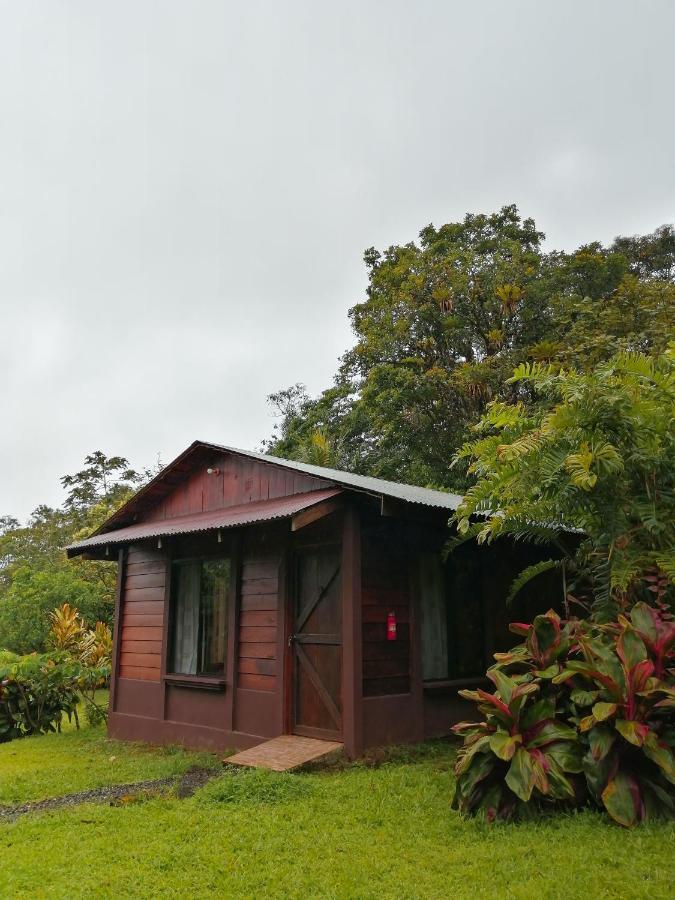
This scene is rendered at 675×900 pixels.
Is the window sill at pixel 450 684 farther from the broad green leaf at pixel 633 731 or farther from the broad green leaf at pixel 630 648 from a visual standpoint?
the broad green leaf at pixel 633 731

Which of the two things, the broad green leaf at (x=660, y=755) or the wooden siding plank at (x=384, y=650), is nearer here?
the broad green leaf at (x=660, y=755)

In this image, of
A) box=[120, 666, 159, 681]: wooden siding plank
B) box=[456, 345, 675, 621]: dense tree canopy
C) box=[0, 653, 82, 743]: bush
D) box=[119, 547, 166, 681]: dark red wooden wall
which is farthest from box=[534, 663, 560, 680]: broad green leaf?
box=[0, 653, 82, 743]: bush

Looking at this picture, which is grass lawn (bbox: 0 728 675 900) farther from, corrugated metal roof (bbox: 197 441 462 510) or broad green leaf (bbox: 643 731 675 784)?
corrugated metal roof (bbox: 197 441 462 510)

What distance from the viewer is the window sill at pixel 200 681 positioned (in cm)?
787

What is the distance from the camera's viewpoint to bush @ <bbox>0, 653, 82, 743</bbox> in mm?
9992

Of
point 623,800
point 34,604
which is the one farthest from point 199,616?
point 34,604

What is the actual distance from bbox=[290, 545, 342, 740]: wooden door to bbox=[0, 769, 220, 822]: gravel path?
1110mm

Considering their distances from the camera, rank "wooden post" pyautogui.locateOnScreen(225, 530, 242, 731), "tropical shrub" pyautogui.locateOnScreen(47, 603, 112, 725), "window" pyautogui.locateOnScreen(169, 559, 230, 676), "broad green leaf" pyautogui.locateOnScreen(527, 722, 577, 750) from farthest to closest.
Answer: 1. "tropical shrub" pyautogui.locateOnScreen(47, 603, 112, 725)
2. "window" pyautogui.locateOnScreen(169, 559, 230, 676)
3. "wooden post" pyautogui.locateOnScreen(225, 530, 242, 731)
4. "broad green leaf" pyautogui.locateOnScreen(527, 722, 577, 750)

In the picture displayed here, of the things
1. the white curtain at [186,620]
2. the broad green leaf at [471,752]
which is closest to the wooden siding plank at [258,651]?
the white curtain at [186,620]

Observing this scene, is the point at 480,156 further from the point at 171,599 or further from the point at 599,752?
the point at 599,752

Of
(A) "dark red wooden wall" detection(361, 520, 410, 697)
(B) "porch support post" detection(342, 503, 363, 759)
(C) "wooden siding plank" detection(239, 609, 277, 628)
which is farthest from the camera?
(C) "wooden siding plank" detection(239, 609, 277, 628)

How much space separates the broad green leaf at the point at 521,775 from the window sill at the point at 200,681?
4377mm

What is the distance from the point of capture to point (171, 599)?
9117 millimetres

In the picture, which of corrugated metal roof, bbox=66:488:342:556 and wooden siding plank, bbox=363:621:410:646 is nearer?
corrugated metal roof, bbox=66:488:342:556
